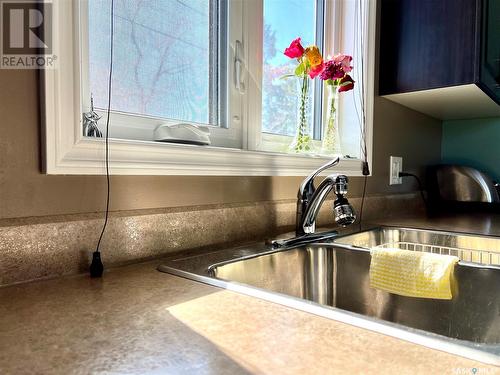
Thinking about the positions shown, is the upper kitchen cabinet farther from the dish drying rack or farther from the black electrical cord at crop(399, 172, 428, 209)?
the dish drying rack

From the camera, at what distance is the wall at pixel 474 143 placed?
205 cm

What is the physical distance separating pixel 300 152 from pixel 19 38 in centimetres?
86

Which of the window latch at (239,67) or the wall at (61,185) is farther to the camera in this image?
the window latch at (239,67)

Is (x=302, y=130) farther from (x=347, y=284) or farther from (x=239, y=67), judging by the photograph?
(x=347, y=284)

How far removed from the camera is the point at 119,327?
1.46 ft

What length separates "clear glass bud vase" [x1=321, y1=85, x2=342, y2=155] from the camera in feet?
4.60

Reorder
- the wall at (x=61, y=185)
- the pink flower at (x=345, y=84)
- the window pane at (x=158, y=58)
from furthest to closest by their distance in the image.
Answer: the pink flower at (x=345, y=84), the window pane at (x=158, y=58), the wall at (x=61, y=185)

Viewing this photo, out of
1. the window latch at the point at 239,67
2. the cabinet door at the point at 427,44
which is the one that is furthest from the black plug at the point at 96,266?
the cabinet door at the point at 427,44

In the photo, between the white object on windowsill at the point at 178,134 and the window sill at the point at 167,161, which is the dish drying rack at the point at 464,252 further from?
the white object on windowsill at the point at 178,134

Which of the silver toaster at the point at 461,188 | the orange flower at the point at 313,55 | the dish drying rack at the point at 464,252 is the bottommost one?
the dish drying rack at the point at 464,252

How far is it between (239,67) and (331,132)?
461 mm

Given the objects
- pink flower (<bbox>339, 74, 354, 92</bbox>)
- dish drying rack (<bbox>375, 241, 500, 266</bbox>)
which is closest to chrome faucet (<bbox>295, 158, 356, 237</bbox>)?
dish drying rack (<bbox>375, 241, 500, 266</bbox>)

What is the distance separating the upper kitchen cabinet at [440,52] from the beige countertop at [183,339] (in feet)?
4.22
